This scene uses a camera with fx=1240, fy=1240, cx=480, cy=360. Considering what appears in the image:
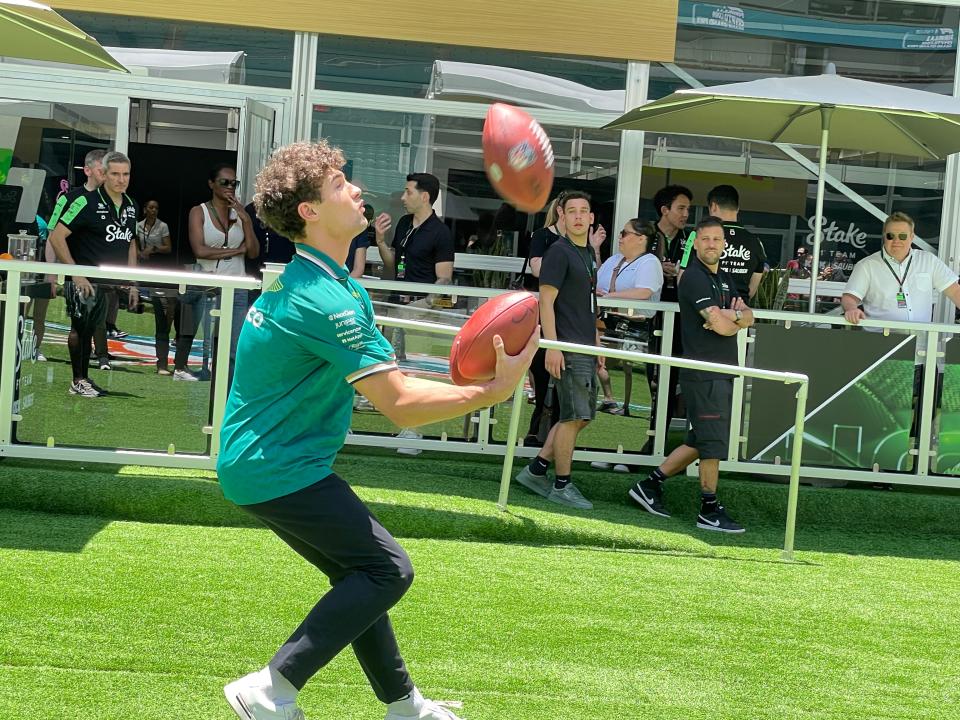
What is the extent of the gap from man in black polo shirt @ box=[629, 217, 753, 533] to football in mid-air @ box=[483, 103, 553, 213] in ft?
9.34

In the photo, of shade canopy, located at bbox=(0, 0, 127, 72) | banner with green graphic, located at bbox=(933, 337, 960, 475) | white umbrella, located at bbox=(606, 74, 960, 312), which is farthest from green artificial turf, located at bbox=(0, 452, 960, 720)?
shade canopy, located at bbox=(0, 0, 127, 72)

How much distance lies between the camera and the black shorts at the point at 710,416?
289 inches

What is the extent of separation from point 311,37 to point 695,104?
3224 millimetres

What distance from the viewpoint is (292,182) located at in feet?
11.5

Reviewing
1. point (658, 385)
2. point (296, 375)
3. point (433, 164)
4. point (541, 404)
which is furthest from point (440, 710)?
point (433, 164)

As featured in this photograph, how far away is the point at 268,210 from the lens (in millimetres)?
3592

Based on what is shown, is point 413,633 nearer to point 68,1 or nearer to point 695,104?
point 695,104

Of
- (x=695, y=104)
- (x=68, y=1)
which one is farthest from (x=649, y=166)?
(x=68, y=1)

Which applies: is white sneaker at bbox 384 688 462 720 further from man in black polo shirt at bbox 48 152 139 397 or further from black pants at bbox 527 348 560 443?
man in black polo shirt at bbox 48 152 139 397

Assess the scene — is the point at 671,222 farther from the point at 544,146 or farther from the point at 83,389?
the point at 544,146

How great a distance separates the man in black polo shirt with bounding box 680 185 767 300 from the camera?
8875mm

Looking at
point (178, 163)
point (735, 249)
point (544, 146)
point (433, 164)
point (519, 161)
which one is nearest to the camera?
point (519, 161)

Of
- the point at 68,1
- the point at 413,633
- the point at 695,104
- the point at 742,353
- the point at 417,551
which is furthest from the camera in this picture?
the point at 68,1

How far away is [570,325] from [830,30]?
4.55m
